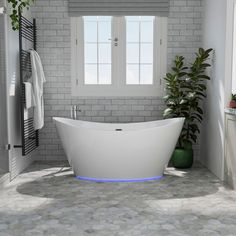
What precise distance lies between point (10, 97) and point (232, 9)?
2.73 m

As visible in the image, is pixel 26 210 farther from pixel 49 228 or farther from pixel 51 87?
pixel 51 87

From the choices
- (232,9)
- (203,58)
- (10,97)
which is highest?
(232,9)

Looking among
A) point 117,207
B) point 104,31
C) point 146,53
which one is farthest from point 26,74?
point 117,207

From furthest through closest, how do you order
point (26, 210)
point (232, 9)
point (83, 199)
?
point (232, 9)
point (83, 199)
point (26, 210)

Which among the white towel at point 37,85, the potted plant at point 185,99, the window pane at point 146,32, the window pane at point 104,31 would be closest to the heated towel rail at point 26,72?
the white towel at point 37,85

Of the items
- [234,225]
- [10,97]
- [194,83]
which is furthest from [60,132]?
[234,225]

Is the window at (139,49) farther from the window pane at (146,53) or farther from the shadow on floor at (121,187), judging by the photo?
the shadow on floor at (121,187)

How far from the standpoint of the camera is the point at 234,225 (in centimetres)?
313

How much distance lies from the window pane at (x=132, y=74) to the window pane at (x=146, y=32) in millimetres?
420

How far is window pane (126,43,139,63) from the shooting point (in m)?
5.76

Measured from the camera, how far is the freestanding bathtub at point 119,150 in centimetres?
445

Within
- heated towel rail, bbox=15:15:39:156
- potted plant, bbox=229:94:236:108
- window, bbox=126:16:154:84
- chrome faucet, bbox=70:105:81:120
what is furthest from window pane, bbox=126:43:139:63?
potted plant, bbox=229:94:236:108

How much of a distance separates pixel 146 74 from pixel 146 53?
0.30 metres

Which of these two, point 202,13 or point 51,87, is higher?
point 202,13
